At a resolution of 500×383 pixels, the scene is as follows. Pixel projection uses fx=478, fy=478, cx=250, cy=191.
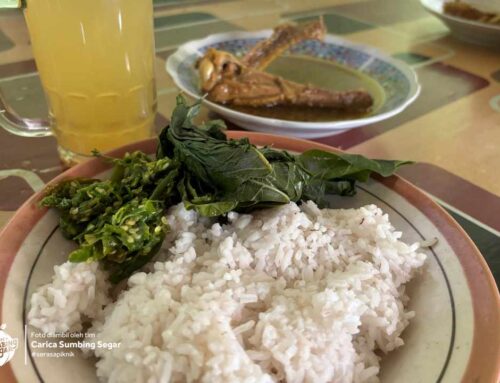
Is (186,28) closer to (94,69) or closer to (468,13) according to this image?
(94,69)

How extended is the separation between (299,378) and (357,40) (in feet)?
8.97

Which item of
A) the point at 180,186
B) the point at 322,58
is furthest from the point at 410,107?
the point at 180,186

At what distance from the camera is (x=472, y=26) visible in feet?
9.82

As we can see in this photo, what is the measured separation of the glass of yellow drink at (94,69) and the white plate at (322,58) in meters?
0.31

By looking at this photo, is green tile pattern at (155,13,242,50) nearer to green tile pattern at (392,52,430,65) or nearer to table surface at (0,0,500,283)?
table surface at (0,0,500,283)

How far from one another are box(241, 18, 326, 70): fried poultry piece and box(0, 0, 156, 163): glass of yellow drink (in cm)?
79

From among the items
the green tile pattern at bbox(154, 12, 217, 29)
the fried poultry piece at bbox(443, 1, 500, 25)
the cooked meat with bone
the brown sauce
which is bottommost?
the green tile pattern at bbox(154, 12, 217, 29)

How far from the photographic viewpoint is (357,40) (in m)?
3.21

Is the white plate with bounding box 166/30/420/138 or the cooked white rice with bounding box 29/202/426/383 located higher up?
the cooked white rice with bounding box 29/202/426/383

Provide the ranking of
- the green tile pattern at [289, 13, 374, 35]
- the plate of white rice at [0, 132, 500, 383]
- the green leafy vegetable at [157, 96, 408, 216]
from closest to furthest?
the plate of white rice at [0, 132, 500, 383]
the green leafy vegetable at [157, 96, 408, 216]
the green tile pattern at [289, 13, 374, 35]

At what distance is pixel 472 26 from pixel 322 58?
1.07m

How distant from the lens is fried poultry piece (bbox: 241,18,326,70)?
8.00 feet

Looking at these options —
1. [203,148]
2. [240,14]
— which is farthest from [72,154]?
[240,14]

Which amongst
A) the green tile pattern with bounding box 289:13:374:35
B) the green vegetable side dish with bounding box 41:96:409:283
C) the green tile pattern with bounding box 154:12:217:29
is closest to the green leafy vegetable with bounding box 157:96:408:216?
the green vegetable side dish with bounding box 41:96:409:283
